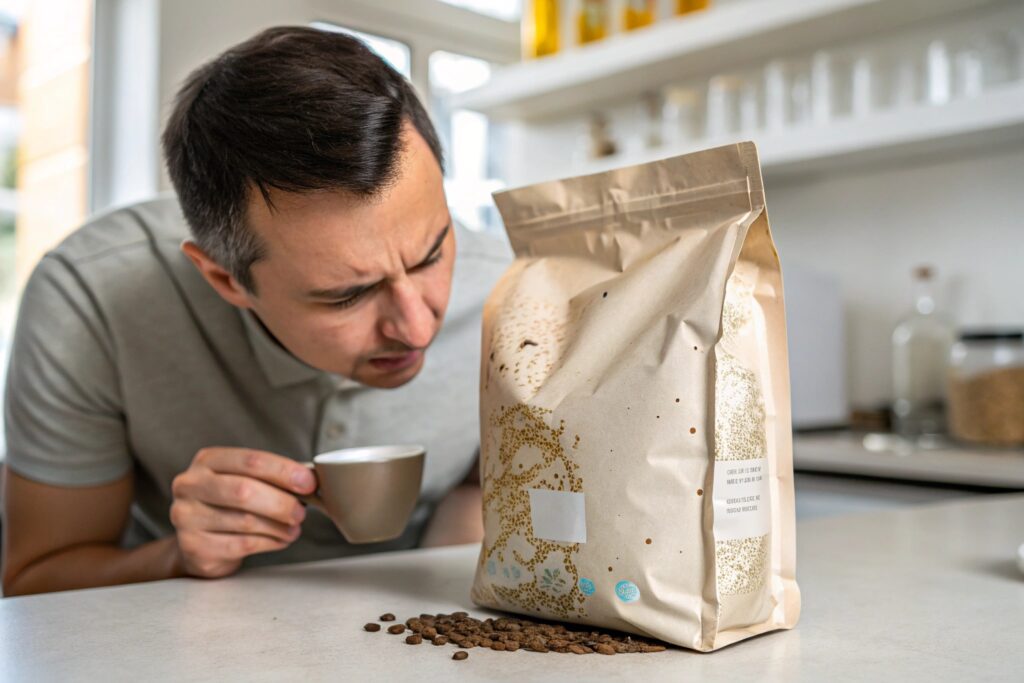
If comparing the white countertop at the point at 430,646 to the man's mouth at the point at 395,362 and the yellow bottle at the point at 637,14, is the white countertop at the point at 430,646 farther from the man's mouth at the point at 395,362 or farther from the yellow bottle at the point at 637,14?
the yellow bottle at the point at 637,14

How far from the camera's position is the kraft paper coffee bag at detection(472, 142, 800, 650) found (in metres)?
0.59

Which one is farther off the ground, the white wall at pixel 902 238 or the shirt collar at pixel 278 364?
the white wall at pixel 902 238

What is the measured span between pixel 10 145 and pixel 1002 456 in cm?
278

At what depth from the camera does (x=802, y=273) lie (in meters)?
2.43

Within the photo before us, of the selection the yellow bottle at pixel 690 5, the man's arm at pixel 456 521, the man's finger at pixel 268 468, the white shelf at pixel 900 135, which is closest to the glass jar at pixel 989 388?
the white shelf at pixel 900 135

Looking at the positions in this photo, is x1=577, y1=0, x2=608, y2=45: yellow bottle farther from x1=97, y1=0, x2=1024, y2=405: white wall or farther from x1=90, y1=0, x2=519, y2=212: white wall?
x1=90, y1=0, x2=519, y2=212: white wall

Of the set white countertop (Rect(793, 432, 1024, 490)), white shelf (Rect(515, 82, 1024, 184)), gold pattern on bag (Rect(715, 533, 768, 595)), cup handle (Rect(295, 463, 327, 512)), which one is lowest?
white countertop (Rect(793, 432, 1024, 490))

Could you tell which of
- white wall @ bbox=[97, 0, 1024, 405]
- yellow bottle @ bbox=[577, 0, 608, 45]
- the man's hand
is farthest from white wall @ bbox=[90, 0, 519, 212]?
the man's hand

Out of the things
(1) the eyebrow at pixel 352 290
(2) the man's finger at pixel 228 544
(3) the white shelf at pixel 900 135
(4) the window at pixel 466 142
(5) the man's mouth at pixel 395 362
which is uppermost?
(4) the window at pixel 466 142

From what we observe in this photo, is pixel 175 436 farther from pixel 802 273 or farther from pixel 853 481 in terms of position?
pixel 802 273

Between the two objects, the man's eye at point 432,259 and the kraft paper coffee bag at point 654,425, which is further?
the man's eye at point 432,259

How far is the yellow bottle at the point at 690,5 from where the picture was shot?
265 centimetres

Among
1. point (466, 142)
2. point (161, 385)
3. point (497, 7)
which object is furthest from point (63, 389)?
point (497, 7)

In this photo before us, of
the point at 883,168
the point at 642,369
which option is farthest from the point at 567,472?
the point at 883,168
